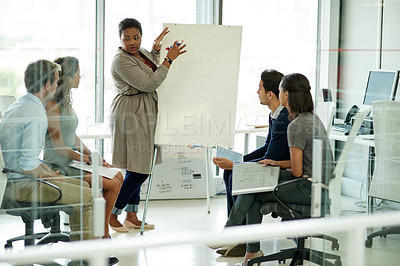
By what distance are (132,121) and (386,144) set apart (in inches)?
74.4

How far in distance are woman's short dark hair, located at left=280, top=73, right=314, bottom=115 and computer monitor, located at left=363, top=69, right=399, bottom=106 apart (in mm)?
546

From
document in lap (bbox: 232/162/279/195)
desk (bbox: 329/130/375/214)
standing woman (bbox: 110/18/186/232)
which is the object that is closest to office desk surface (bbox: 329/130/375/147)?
desk (bbox: 329/130/375/214)

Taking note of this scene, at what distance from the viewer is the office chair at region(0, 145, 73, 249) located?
2.58m

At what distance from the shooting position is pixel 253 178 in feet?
10.9

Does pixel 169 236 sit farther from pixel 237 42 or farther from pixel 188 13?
pixel 188 13

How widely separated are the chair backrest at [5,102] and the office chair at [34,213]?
192 mm

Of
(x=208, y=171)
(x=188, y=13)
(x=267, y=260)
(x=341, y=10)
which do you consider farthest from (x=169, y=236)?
(x=188, y=13)

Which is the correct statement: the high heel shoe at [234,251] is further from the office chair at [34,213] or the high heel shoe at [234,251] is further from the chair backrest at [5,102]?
the chair backrest at [5,102]

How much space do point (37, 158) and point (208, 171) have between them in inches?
92.0

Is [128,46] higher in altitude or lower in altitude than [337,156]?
higher

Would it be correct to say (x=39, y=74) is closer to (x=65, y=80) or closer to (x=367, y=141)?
(x=65, y=80)

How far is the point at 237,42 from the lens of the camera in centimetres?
413

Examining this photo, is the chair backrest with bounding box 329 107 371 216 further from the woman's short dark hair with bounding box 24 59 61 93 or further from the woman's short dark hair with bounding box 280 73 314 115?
the woman's short dark hair with bounding box 24 59 61 93

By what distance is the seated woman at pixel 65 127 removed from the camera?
2.62 metres
